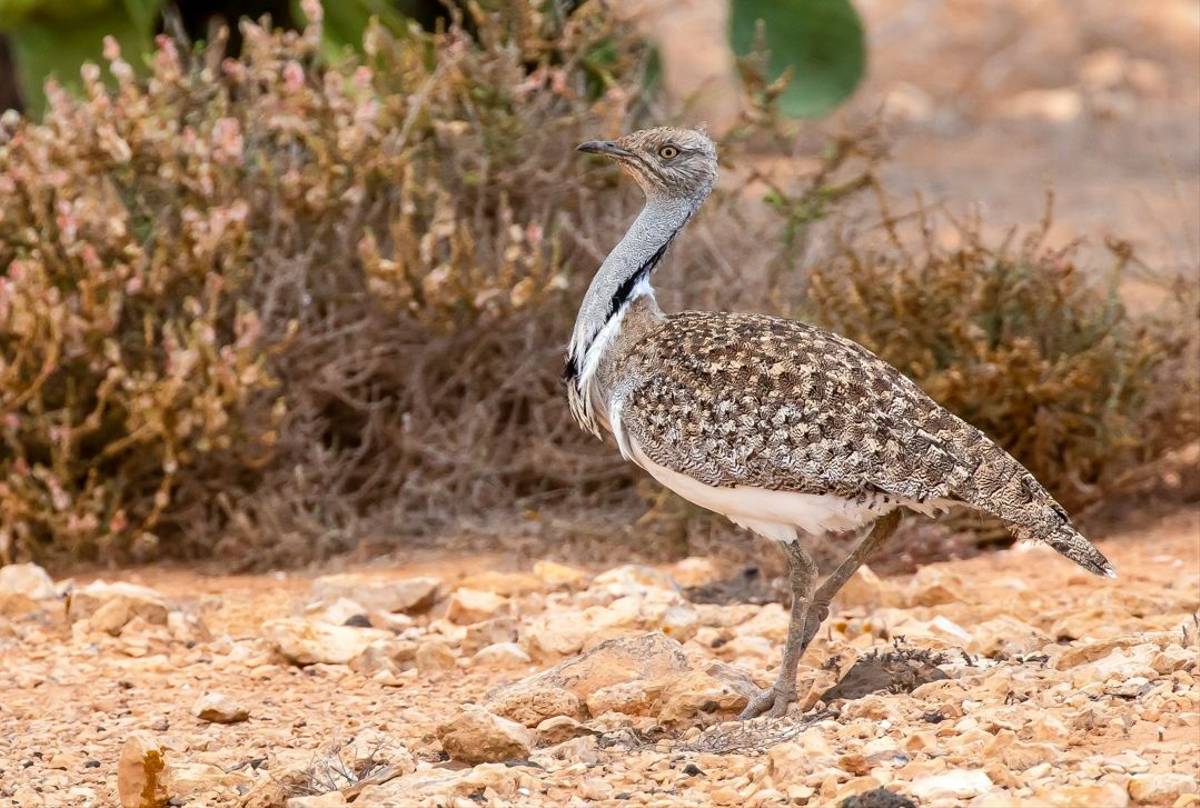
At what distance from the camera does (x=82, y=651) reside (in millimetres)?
5430

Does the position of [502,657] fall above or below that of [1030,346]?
below

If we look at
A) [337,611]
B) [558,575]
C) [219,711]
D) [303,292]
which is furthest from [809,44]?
[219,711]

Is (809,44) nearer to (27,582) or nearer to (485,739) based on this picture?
(27,582)

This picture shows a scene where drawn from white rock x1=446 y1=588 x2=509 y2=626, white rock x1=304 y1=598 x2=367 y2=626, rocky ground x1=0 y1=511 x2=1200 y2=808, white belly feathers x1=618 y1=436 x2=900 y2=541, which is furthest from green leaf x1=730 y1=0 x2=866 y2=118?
white belly feathers x1=618 y1=436 x2=900 y2=541

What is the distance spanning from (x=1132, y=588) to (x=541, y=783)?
2583 mm

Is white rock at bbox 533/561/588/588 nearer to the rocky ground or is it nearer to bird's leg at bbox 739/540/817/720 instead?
the rocky ground

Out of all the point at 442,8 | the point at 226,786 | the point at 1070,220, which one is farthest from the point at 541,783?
the point at 1070,220

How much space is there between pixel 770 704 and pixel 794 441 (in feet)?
2.11

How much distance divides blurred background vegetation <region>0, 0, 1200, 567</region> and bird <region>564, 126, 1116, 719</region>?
65.9 inches

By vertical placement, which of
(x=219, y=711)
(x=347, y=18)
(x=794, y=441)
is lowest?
(x=219, y=711)

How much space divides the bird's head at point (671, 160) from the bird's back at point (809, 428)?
1.77 ft

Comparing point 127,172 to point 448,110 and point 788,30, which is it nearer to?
point 448,110

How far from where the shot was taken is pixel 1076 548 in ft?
13.8

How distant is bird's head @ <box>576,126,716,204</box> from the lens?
16.6 feet
